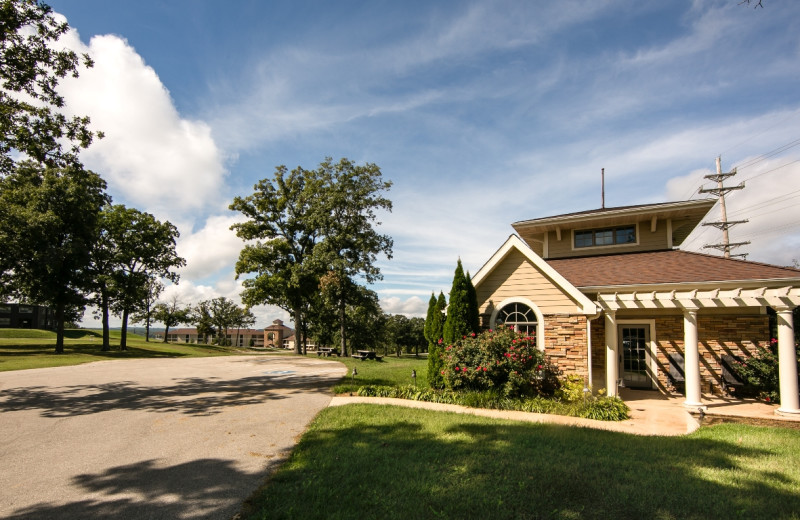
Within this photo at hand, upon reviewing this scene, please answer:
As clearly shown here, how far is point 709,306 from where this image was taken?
9516 mm

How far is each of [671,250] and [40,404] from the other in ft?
67.0

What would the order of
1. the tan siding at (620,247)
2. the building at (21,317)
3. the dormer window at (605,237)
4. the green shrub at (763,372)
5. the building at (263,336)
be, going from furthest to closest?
the building at (263,336), the building at (21,317), the dormer window at (605,237), the tan siding at (620,247), the green shrub at (763,372)

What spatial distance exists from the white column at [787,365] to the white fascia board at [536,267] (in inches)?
156

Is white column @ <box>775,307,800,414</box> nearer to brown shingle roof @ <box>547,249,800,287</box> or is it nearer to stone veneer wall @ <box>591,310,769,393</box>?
brown shingle roof @ <box>547,249,800,287</box>

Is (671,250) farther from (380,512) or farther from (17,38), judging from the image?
(17,38)

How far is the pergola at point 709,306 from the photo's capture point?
8695 mm

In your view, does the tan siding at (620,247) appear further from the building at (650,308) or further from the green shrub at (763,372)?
the green shrub at (763,372)

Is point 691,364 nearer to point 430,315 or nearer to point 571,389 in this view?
point 571,389

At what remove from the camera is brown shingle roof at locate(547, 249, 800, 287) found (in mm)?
10570

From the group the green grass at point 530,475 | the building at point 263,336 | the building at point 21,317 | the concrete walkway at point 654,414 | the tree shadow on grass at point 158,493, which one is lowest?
the building at point 263,336

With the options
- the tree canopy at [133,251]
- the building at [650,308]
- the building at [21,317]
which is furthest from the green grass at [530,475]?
the building at [21,317]

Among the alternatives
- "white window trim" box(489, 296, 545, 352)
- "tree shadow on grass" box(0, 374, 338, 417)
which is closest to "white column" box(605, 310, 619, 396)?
"white window trim" box(489, 296, 545, 352)

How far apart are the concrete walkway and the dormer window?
6435mm

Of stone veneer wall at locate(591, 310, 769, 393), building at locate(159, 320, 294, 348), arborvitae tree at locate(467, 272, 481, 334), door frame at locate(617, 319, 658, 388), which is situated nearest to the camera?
stone veneer wall at locate(591, 310, 769, 393)
